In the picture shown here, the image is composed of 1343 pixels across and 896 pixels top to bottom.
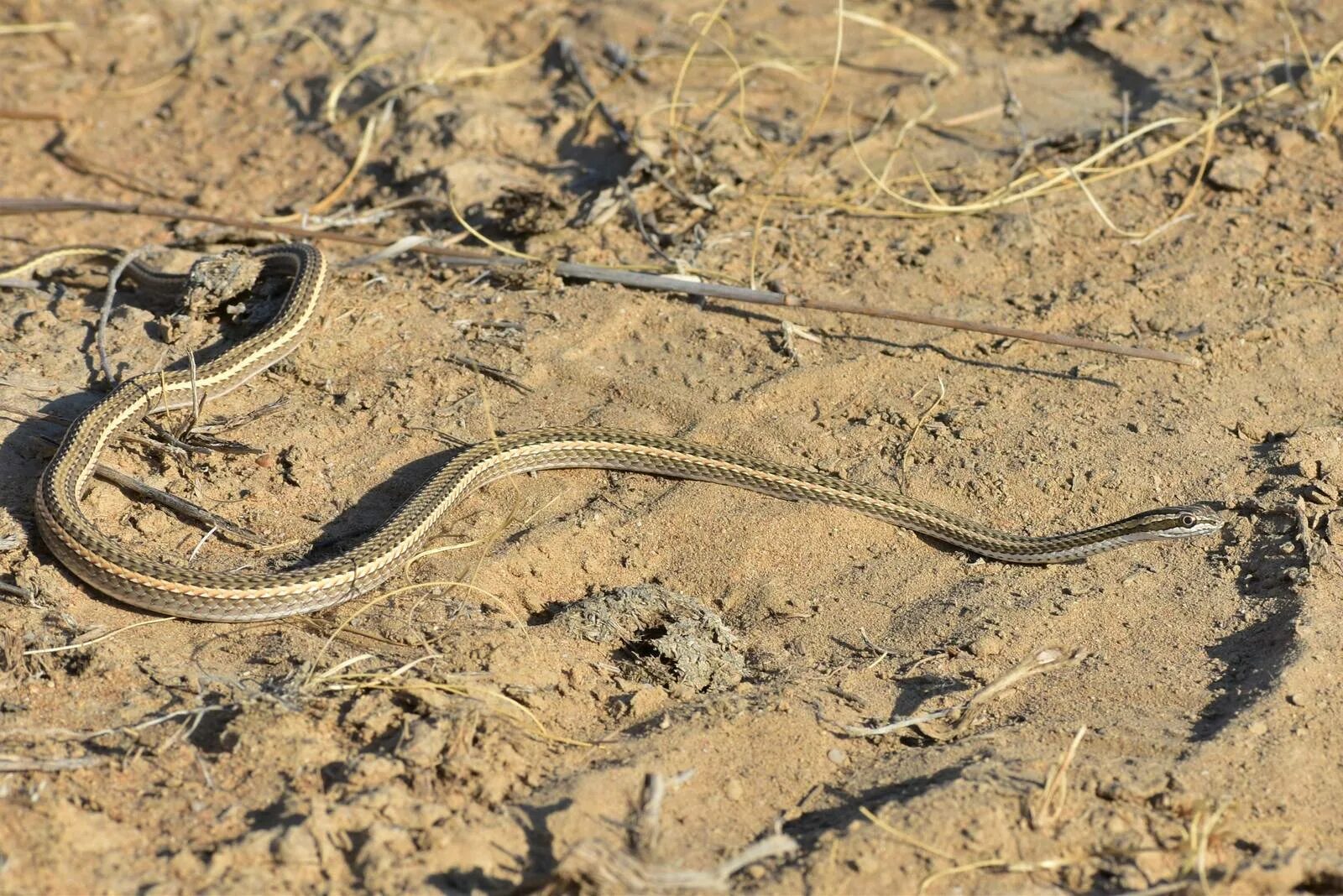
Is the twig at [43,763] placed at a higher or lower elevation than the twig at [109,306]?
lower

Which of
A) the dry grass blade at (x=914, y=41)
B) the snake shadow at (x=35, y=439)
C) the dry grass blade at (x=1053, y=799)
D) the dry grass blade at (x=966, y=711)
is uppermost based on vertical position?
the dry grass blade at (x=914, y=41)

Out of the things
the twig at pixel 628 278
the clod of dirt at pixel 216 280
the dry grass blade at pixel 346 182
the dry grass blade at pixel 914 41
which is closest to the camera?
the twig at pixel 628 278

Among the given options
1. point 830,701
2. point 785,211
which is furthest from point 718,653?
point 785,211

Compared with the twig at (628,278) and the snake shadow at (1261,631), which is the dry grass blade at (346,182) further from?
the snake shadow at (1261,631)

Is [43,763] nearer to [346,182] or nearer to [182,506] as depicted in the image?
[182,506]

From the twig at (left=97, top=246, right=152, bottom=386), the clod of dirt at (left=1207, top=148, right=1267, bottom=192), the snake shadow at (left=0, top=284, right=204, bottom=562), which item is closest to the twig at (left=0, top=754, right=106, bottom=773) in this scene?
the snake shadow at (left=0, top=284, right=204, bottom=562)

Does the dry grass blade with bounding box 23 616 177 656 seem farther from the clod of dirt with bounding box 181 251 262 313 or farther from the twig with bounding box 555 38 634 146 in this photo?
the twig with bounding box 555 38 634 146

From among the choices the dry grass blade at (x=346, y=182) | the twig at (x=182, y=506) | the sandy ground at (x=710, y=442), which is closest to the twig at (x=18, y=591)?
the sandy ground at (x=710, y=442)
